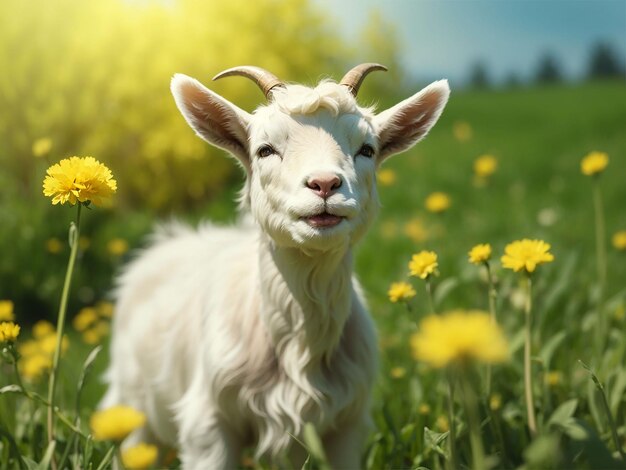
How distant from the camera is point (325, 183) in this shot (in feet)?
8.01

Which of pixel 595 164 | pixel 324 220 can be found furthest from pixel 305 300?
pixel 595 164

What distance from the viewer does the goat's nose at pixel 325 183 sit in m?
2.44

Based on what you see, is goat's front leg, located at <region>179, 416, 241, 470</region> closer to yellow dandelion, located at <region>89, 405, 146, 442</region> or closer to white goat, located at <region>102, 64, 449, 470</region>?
white goat, located at <region>102, 64, 449, 470</region>

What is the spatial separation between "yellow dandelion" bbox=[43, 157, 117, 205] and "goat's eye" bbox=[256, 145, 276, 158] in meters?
0.75

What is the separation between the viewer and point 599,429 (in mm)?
3100

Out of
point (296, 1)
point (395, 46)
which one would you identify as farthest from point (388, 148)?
point (395, 46)

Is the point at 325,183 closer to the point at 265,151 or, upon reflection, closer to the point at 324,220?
the point at 324,220

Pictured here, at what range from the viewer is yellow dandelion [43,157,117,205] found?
219cm

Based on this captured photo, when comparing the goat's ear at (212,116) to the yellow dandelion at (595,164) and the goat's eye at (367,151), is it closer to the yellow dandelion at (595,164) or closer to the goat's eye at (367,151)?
the goat's eye at (367,151)

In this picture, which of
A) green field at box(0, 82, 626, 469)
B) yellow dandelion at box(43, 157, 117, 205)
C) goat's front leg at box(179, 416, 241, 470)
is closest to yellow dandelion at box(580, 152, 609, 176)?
green field at box(0, 82, 626, 469)

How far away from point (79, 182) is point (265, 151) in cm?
84

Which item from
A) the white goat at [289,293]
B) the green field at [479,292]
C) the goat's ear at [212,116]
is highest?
the goat's ear at [212,116]

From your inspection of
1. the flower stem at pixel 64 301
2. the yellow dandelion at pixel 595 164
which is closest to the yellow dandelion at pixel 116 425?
the flower stem at pixel 64 301

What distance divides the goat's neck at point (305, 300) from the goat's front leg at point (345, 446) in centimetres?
34
